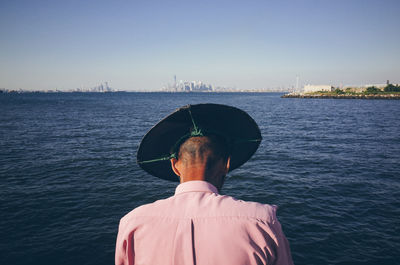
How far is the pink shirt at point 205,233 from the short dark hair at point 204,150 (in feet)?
1.72

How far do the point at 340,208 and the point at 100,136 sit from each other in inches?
924

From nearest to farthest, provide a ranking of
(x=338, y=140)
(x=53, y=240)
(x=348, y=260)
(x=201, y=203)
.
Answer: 1. (x=201, y=203)
2. (x=348, y=260)
3. (x=53, y=240)
4. (x=338, y=140)

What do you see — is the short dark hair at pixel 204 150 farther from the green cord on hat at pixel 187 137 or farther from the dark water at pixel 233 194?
the dark water at pixel 233 194

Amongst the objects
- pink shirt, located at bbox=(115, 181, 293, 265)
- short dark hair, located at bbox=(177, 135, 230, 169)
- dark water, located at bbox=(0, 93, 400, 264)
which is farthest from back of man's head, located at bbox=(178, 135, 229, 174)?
dark water, located at bbox=(0, 93, 400, 264)

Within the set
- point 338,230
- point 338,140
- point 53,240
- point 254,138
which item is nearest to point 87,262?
point 53,240

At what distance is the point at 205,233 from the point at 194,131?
41.5 inches

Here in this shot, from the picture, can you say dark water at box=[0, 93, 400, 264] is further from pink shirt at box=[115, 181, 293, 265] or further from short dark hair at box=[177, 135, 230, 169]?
pink shirt at box=[115, 181, 293, 265]

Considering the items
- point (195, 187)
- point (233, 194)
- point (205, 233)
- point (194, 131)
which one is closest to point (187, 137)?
point (194, 131)

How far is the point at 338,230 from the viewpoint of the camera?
26.3 feet

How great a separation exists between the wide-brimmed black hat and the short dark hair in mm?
80

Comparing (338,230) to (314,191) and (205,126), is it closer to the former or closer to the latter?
(314,191)

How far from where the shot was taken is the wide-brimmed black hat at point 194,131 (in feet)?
7.05

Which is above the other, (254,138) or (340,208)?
(254,138)

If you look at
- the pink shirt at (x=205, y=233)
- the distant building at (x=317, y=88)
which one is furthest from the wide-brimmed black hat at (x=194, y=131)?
the distant building at (x=317, y=88)
